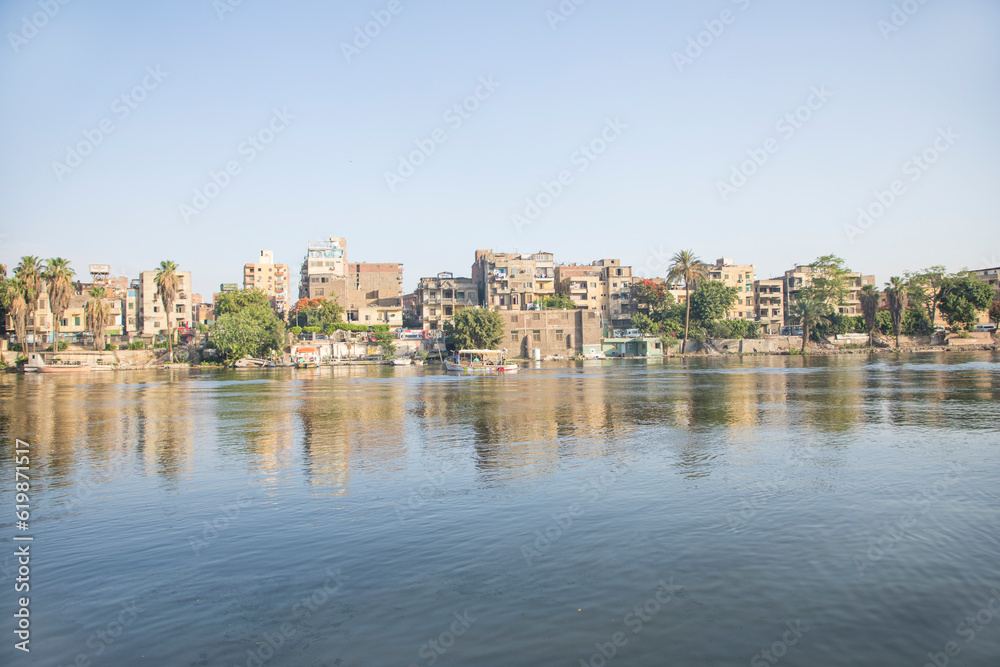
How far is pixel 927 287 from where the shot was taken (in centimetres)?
A: 12331

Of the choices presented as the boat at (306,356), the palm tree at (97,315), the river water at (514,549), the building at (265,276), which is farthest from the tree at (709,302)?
the building at (265,276)

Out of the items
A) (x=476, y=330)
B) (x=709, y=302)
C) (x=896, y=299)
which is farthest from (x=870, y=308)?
(x=476, y=330)

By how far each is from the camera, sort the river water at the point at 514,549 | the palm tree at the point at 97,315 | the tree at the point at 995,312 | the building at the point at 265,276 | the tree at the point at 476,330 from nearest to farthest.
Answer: the river water at the point at 514,549, the palm tree at the point at 97,315, the tree at the point at 476,330, the tree at the point at 995,312, the building at the point at 265,276

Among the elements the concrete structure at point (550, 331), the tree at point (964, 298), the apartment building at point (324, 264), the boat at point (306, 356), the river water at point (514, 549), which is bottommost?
the river water at point (514, 549)

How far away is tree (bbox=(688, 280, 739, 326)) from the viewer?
121 meters

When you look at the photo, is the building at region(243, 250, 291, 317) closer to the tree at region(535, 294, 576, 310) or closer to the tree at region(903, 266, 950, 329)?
the tree at region(535, 294, 576, 310)

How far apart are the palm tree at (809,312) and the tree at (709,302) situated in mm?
12085

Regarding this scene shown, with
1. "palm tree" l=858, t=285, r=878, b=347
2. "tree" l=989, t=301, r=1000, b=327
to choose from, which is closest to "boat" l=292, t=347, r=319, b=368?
"palm tree" l=858, t=285, r=878, b=347

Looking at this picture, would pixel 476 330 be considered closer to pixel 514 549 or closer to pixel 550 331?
pixel 550 331

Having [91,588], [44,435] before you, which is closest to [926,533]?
[91,588]

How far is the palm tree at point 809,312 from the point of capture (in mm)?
118562

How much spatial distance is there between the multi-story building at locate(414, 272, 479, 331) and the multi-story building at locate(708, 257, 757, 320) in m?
51.2

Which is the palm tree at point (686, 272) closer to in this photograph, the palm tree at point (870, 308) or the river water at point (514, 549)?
the palm tree at point (870, 308)

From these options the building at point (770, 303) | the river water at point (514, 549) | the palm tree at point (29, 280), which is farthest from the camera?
the building at point (770, 303)
